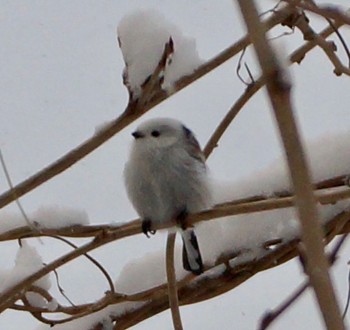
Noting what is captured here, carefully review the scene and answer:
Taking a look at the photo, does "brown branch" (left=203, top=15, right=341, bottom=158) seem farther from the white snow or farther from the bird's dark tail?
the bird's dark tail

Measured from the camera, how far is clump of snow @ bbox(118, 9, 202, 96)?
1191 mm

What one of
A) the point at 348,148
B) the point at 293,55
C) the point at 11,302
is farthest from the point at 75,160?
the point at 348,148

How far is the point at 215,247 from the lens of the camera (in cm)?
170

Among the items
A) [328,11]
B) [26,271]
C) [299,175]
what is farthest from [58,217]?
[299,175]

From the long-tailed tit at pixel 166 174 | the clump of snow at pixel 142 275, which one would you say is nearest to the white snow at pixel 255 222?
the clump of snow at pixel 142 275

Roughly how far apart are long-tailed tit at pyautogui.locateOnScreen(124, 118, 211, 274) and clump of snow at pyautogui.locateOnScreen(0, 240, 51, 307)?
0.34 metres

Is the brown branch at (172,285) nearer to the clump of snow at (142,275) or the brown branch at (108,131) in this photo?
the clump of snow at (142,275)

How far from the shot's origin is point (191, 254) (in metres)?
1.74

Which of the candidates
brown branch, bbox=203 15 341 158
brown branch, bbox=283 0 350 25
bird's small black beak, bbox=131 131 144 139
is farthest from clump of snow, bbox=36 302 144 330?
brown branch, bbox=283 0 350 25

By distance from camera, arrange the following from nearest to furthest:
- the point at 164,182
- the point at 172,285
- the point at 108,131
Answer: the point at 108,131 → the point at 172,285 → the point at 164,182

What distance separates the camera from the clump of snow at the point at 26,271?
148cm

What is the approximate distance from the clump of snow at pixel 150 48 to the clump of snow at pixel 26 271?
45 centimetres

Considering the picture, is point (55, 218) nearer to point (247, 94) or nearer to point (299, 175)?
point (247, 94)

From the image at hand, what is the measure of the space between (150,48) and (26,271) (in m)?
0.50
